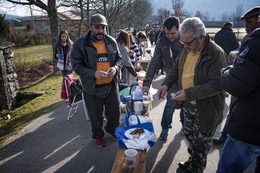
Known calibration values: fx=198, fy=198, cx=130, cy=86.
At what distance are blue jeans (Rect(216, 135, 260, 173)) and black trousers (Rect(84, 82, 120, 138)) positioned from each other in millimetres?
2022

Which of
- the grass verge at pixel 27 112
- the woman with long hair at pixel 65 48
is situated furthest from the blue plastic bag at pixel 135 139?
the woman with long hair at pixel 65 48

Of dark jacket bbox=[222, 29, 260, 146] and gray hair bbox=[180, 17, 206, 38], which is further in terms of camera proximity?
gray hair bbox=[180, 17, 206, 38]

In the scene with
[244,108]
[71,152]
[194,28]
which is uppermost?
[194,28]

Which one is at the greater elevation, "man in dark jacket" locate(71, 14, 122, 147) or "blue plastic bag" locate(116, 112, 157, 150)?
"man in dark jacket" locate(71, 14, 122, 147)

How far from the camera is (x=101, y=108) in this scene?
3.40 m

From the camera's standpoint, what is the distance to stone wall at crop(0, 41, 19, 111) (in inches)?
224

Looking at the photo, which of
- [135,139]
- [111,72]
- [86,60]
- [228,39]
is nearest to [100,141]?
[135,139]

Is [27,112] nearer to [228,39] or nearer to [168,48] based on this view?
[168,48]

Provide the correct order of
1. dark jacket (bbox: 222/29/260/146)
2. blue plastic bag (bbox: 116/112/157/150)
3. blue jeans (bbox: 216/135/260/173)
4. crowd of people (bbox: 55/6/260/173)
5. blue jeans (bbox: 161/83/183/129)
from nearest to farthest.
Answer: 1. dark jacket (bbox: 222/29/260/146)
2. crowd of people (bbox: 55/6/260/173)
3. blue jeans (bbox: 216/135/260/173)
4. blue plastic bag (bbox: 116/112/157/150)
5. blue jeans (bbox: 161/83/183/129)

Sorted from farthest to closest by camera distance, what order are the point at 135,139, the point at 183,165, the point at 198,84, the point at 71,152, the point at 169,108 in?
the point at 169,108 < the point at 71,152 < the point at 183,165 < the point at 135,139 < the point at 198,84

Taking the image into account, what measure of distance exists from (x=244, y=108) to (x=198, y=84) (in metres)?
0.69

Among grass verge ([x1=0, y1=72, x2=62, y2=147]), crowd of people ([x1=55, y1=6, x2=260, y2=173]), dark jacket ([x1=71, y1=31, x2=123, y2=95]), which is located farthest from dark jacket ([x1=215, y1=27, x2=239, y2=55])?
grass verge ([x1=0, y1=72, x2=62, y2=147])

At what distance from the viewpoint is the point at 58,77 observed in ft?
28.8

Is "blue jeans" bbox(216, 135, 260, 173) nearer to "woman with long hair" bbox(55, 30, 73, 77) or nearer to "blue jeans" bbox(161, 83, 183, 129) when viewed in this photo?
"blue jeans" bbox(161, 83, 183, 129)
